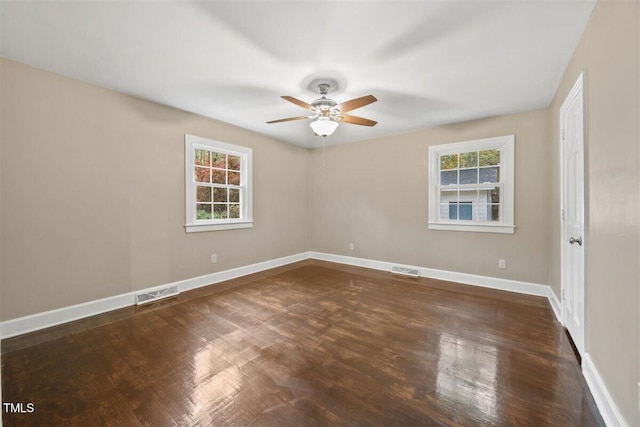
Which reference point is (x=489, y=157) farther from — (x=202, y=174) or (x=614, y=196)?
(x=202, y=174)

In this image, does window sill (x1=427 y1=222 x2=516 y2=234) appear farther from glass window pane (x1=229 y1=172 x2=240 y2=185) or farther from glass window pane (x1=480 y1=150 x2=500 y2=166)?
glass window pane (x1=229 y1=172 x2=240 y2=185)

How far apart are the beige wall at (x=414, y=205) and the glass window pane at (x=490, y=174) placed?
245mm

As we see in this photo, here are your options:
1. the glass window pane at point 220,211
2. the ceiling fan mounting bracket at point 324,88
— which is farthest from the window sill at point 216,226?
the ceiling fan mounting bracket at point 324,88

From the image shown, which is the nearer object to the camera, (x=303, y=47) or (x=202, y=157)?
(x=303, y=47)

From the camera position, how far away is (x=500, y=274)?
369 cm

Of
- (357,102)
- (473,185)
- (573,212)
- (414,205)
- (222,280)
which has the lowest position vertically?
(222,280)

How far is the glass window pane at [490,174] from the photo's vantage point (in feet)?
12.4

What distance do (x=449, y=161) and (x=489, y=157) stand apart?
53 cm

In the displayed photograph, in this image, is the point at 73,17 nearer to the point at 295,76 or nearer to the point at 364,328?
the point at 295,76

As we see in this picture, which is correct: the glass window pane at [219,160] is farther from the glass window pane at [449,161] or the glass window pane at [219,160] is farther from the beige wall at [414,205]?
the glass window pane at [449,161]

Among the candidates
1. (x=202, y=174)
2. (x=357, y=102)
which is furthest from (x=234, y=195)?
(x=357, y=102)

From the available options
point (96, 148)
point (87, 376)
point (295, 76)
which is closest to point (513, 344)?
point (295, 76)

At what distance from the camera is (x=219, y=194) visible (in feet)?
13.6

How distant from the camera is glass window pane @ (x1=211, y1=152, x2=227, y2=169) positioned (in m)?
4.05
